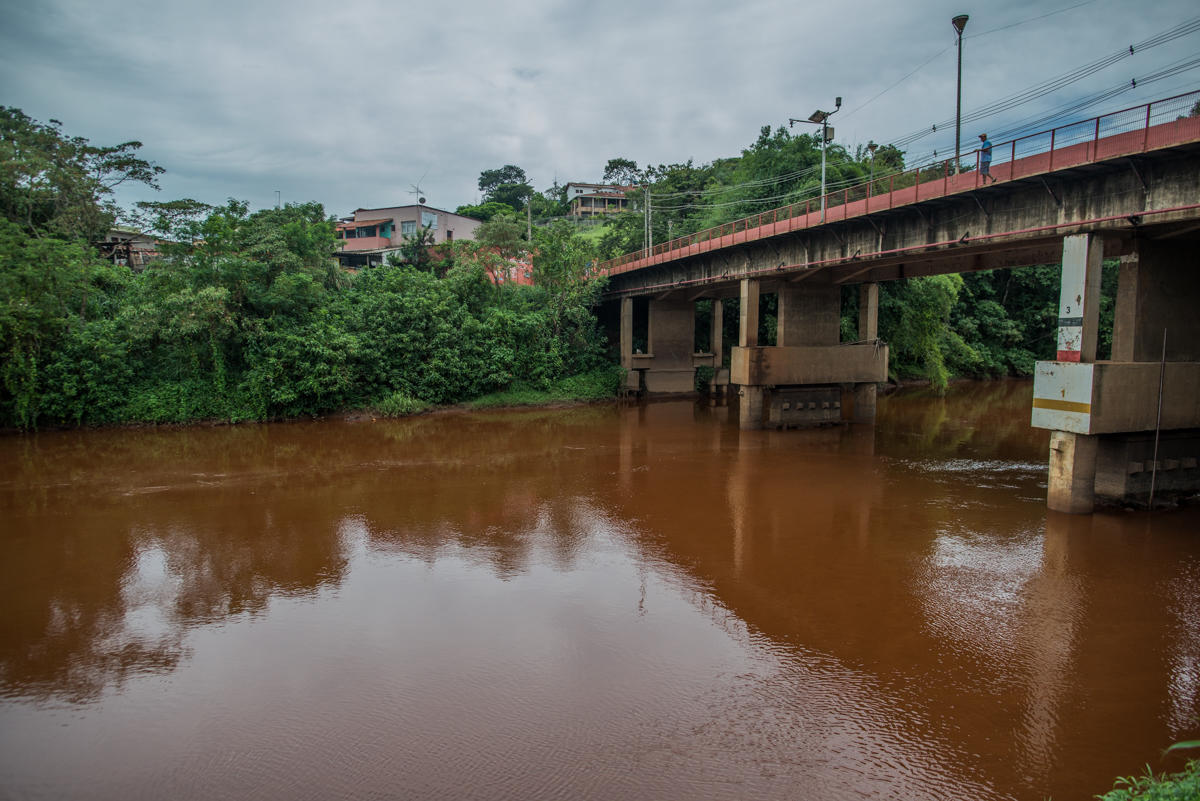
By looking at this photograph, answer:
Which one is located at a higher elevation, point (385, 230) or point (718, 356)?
point (385, 230)

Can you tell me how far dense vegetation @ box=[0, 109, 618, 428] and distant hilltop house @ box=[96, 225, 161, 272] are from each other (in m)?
3.29

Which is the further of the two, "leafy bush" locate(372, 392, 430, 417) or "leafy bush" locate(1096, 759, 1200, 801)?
"leafy bush" locate(372, 392, 430, 417)

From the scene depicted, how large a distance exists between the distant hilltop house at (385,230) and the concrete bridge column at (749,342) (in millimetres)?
34525

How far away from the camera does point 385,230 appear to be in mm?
56719

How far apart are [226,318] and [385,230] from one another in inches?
1261

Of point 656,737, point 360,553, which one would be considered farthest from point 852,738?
point 360,553

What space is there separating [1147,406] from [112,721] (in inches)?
705

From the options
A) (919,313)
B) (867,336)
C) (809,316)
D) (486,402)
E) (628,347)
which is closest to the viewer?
(809,316)

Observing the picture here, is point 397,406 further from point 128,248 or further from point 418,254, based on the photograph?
point 128,248

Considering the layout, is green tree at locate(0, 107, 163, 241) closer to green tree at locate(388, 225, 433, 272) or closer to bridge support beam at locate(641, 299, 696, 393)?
green tree at locate(388, 225, 433, 272)

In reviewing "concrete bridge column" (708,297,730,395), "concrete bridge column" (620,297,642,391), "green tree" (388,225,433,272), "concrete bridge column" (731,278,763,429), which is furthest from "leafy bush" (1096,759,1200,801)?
"green tree" (388,225,433,272)

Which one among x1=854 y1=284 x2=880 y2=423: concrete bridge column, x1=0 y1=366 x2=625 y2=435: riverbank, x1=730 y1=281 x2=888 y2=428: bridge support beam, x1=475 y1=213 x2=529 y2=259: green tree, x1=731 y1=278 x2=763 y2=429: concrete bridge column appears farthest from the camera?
x1=475 y1=213 x2=529 y2=259: green tree

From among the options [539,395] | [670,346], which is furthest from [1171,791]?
[670,346]

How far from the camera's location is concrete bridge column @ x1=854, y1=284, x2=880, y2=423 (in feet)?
89.3
